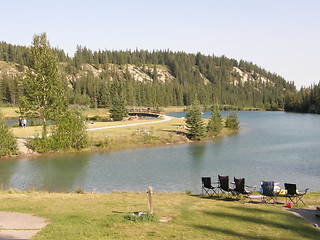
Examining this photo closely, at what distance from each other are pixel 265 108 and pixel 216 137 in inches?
5639

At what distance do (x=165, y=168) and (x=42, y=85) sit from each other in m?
24.1

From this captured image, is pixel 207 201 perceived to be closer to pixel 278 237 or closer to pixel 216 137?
pixel 278 237

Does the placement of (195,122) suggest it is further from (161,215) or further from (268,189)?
(161,215)

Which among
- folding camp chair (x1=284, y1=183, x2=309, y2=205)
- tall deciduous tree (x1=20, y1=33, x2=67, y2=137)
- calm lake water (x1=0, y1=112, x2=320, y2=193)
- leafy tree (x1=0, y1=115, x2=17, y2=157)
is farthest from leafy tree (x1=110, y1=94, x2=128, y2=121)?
folding camp chair (x1=284, y1=183, x2=309, y2=205)

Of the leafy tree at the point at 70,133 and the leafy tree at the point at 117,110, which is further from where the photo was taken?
the leafy tree at the point at 117,110

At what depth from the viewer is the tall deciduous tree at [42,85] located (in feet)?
150

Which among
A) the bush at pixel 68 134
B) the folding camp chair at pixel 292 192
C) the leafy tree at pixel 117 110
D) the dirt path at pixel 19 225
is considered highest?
the leafy tree at pixel 117 110

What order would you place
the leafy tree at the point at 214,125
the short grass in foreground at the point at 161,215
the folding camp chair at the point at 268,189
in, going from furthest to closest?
the leafy tree at the point at 214,125
the folding camp chair at the point at 268,189
the short grass in foreground at the point at 161,215

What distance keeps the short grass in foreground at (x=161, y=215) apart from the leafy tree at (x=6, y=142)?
79.1 ft

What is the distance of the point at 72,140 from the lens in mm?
45031

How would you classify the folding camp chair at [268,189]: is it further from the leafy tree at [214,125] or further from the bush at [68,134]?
the leafy tree at [214,125]

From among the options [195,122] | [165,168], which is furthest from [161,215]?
[195,122]

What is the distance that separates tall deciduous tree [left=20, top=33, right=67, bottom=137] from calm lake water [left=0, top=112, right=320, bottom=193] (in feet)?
28.4

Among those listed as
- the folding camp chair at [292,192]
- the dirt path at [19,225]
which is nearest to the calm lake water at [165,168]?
the folding camp chair at [292,192]
